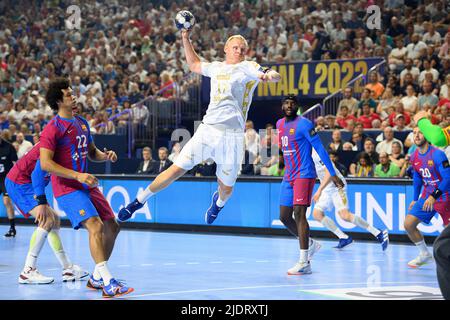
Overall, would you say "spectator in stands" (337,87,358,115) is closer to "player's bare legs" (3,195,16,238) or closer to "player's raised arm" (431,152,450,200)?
"player's raised arm" (431,152,450,200)

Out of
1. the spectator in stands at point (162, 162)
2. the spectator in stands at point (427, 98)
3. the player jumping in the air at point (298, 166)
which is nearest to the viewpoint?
the player jumping in the air at point (298, 166)

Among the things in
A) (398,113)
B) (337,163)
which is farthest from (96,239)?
(398,113)

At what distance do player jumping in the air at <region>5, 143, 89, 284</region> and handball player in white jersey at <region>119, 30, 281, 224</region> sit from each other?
2.99 ft

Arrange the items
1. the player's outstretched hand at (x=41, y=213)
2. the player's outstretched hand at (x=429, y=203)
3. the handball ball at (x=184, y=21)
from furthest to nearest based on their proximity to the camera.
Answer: the player's outstretched hand at (x=429, y=203) → the handball ball at (x=184, y=21) → the player's outstretched hand at (x=41, y=213)

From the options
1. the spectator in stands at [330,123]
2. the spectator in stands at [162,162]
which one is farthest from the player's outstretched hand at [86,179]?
the spectator in stands at [330,123]

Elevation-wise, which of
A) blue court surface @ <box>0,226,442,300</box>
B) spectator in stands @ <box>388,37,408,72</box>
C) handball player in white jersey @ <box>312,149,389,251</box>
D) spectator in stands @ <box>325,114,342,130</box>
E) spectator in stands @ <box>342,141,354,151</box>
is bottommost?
blue court surface @ <box>0,226,442,300</box>

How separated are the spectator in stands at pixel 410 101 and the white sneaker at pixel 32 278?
1107 centimetres

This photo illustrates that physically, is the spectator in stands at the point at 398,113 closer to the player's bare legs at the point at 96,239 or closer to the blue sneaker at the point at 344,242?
the blue sneaker at the point at 344,242

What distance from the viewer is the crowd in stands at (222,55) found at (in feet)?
61.6

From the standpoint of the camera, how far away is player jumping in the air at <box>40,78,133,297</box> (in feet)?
29.2

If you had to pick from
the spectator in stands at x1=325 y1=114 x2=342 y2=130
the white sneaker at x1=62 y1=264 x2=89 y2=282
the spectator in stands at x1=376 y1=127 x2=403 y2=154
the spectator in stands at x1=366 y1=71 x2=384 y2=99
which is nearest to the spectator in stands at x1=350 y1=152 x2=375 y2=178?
the spectator in stands at x1=376 y1=127 x2=403 y2=154

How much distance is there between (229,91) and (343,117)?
9.25 metres
